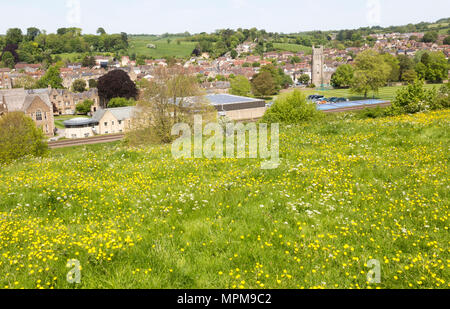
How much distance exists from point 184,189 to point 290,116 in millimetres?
34773

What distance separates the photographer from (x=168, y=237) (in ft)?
23.4

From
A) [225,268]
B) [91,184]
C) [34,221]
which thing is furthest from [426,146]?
[34,221]

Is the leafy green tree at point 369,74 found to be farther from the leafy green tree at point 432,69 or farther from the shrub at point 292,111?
the shrub at point 292,111

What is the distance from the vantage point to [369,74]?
107562 millimetres

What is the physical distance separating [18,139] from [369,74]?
340ft

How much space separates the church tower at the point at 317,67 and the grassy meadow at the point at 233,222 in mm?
182825

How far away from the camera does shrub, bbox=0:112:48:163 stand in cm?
4233

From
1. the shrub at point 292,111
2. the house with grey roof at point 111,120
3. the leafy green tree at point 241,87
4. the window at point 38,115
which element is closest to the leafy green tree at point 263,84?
the leafy green tree at point 241,87

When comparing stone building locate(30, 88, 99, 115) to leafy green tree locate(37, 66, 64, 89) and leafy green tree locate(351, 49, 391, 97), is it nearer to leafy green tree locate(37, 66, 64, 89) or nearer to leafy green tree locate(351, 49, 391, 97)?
leafy green tree locate(37, 66, 64, 89)

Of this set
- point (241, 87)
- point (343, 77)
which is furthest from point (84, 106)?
point (343, 77)

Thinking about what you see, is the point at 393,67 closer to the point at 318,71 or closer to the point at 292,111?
the point at 318,71

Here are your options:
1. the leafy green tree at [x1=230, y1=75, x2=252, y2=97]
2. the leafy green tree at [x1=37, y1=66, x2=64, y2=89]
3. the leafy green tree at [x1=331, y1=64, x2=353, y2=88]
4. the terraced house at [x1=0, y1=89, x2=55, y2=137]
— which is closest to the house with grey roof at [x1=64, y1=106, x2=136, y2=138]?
the terraced house at [x1=0, y1=89, x2=55, y2=137]

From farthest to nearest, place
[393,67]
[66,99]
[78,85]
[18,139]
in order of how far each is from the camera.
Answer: [393,67]
[78,85]
[66,99]
[18,139]

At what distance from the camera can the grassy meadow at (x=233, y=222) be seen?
5.95 metres
